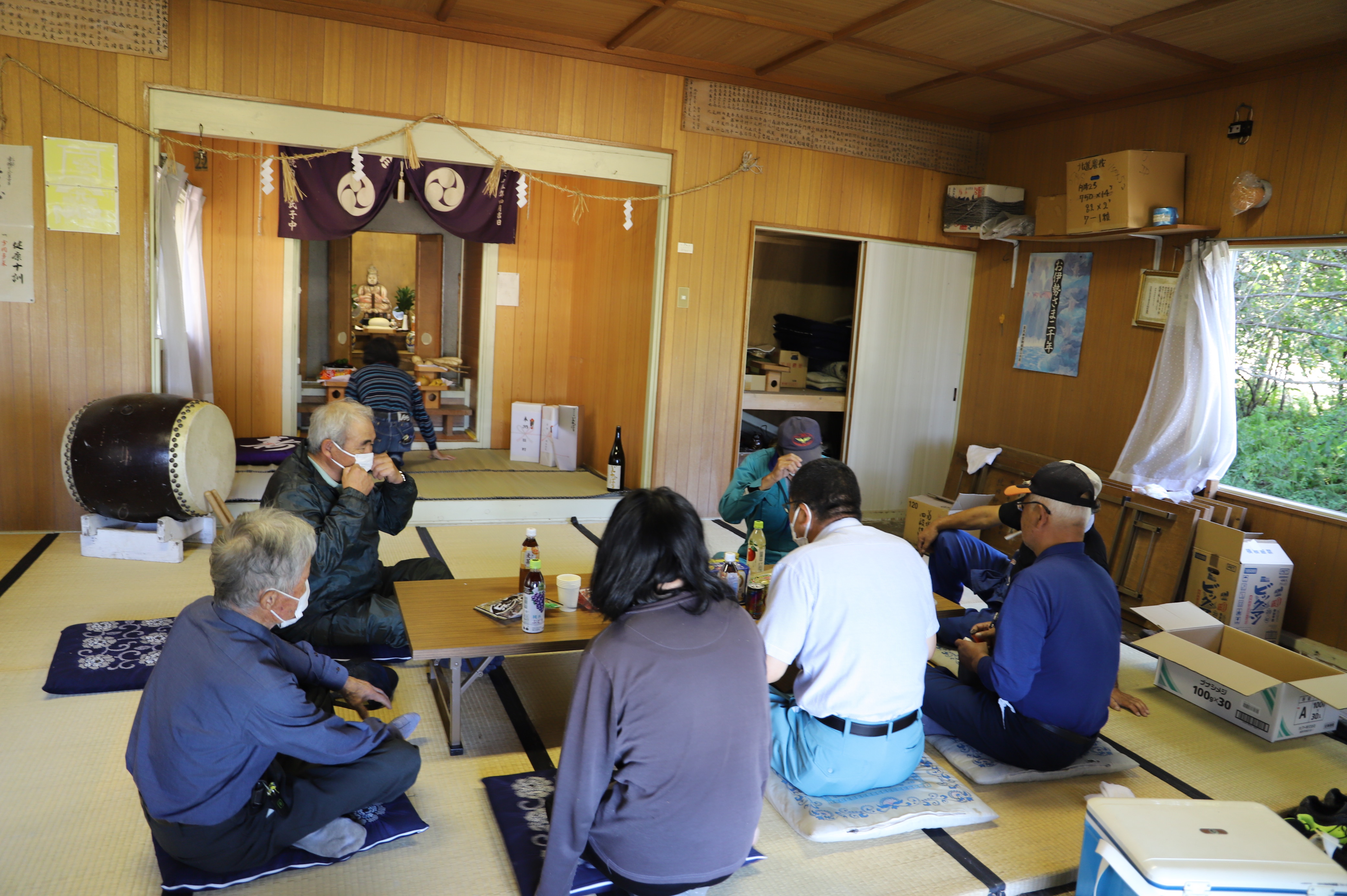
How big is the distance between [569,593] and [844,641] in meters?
1.02

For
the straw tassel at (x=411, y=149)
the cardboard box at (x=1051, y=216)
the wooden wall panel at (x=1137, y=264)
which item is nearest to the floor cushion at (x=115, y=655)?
the straw tassel at (x=411, y=149)

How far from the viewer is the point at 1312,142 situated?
14.7 feet

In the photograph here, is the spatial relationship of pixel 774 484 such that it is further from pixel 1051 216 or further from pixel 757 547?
pixel 1051 216

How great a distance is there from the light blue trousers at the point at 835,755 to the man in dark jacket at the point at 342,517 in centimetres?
137

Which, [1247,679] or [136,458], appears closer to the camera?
[1247,679]

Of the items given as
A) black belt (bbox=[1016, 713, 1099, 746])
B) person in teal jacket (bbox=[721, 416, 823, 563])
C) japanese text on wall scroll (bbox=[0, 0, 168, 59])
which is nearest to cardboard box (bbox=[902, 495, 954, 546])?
person in teal jacket (bbox=[721, 416, 823, 563])

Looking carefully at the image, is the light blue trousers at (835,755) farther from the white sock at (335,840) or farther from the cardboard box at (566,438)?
the cardboard box at (566,438)

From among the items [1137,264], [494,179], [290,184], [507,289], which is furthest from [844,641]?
[507,289]

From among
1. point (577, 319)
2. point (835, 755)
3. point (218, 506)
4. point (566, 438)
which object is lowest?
point (835, 755)

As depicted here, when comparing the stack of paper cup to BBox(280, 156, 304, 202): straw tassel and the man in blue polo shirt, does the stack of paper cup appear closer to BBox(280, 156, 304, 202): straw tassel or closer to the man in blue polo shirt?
the man in blue polo shirt

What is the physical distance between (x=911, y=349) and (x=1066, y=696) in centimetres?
422

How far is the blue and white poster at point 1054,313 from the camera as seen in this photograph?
19.0ft

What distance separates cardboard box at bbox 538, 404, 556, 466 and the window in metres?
4.70

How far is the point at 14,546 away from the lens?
15.0ft
